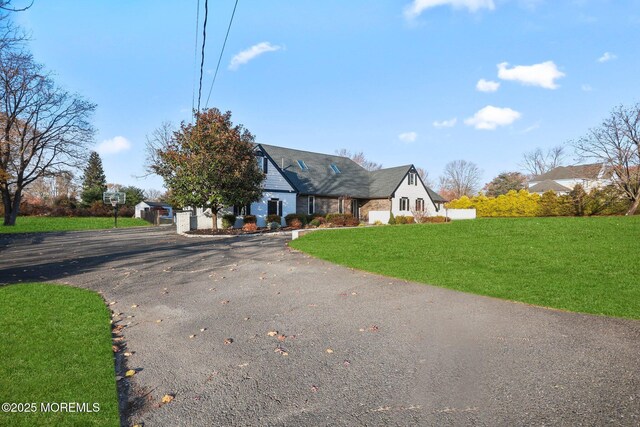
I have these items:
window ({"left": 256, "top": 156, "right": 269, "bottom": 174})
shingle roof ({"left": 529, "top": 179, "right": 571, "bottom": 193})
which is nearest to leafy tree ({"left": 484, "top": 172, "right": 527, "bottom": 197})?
shingle roof ({"left": 529, "top": 179, "right": 571, "bottom": 193})

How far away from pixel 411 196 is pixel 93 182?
53765 millimetres

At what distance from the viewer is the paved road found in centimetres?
299

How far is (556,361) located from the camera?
12.7 feet

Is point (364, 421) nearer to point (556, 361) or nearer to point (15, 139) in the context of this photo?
point (556, 361)

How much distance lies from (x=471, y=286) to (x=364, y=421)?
17.9 feet

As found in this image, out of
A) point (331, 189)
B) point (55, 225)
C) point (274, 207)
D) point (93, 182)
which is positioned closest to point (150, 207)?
point (93, 182)

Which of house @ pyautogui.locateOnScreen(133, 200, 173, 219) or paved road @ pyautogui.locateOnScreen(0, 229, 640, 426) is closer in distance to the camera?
paved road @ pyautogui.locateOnScreen(0, 229, 640, 426)

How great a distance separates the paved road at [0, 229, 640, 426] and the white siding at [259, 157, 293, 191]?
19.8 meters

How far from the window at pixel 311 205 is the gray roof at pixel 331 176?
25.7 inches

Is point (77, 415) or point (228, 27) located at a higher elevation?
point (228, 27)

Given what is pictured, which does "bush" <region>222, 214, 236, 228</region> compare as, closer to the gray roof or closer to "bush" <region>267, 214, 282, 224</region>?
"bush" <region>267, 214, 282, 224</region>

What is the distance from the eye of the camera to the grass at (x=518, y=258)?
6605mm

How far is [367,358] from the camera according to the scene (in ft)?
13.4

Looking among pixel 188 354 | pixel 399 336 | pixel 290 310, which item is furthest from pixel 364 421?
pixel 290 310
